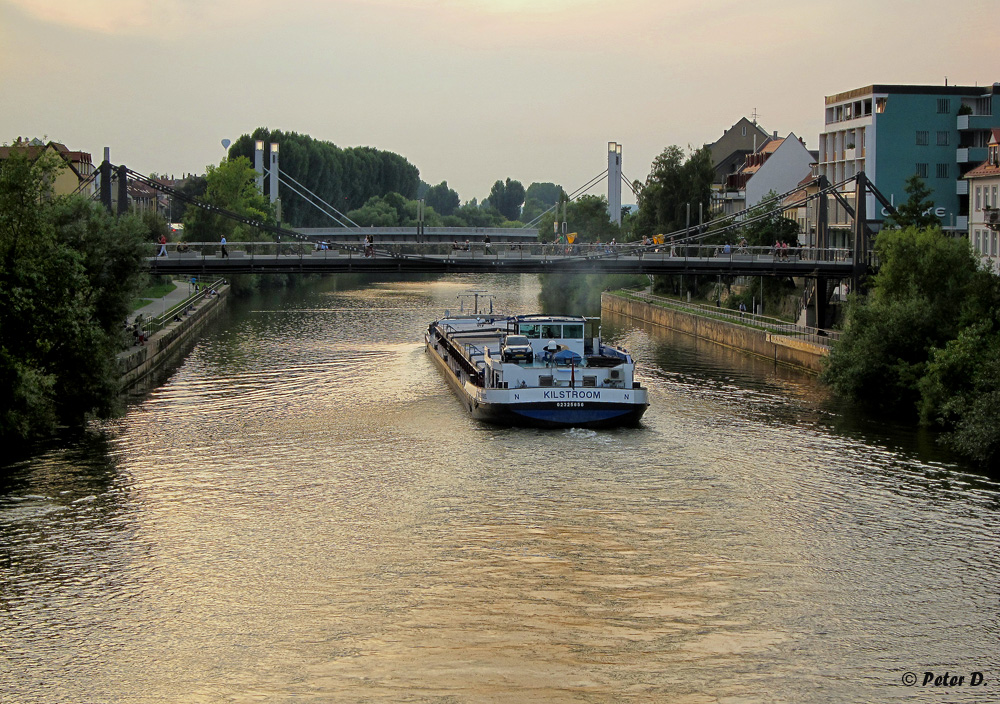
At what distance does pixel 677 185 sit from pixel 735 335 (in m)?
29.5

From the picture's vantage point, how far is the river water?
50.3 feet

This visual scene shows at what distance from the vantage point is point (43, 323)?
26.8 metres

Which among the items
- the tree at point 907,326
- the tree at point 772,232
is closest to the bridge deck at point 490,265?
the tree at point 772,232

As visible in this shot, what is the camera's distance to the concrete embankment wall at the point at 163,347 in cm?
3712

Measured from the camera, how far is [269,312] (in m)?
68.5

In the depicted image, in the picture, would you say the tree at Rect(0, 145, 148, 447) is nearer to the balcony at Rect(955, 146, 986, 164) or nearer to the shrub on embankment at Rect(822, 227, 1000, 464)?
the shrub on embankment at Rect(822, 227, 1000, 464)

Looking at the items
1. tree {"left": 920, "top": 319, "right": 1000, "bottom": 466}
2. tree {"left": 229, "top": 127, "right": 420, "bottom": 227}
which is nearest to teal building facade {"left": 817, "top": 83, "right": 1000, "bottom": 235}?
tree {"left": 920, "top": 319, "right": 1000, "bottom": 466}

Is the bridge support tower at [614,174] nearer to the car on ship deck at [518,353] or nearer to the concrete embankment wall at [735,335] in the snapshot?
the concrete embankment wall at [735,335]

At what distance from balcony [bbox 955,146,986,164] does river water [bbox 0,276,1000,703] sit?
89.7ft

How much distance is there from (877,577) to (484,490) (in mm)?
7840

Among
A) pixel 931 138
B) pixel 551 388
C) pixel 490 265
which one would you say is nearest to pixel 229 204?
pixel 490 265

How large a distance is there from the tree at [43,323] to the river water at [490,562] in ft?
3.59

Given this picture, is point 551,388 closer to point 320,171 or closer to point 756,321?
point 756,321

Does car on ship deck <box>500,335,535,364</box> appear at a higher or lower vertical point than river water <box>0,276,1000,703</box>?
Result: higher
